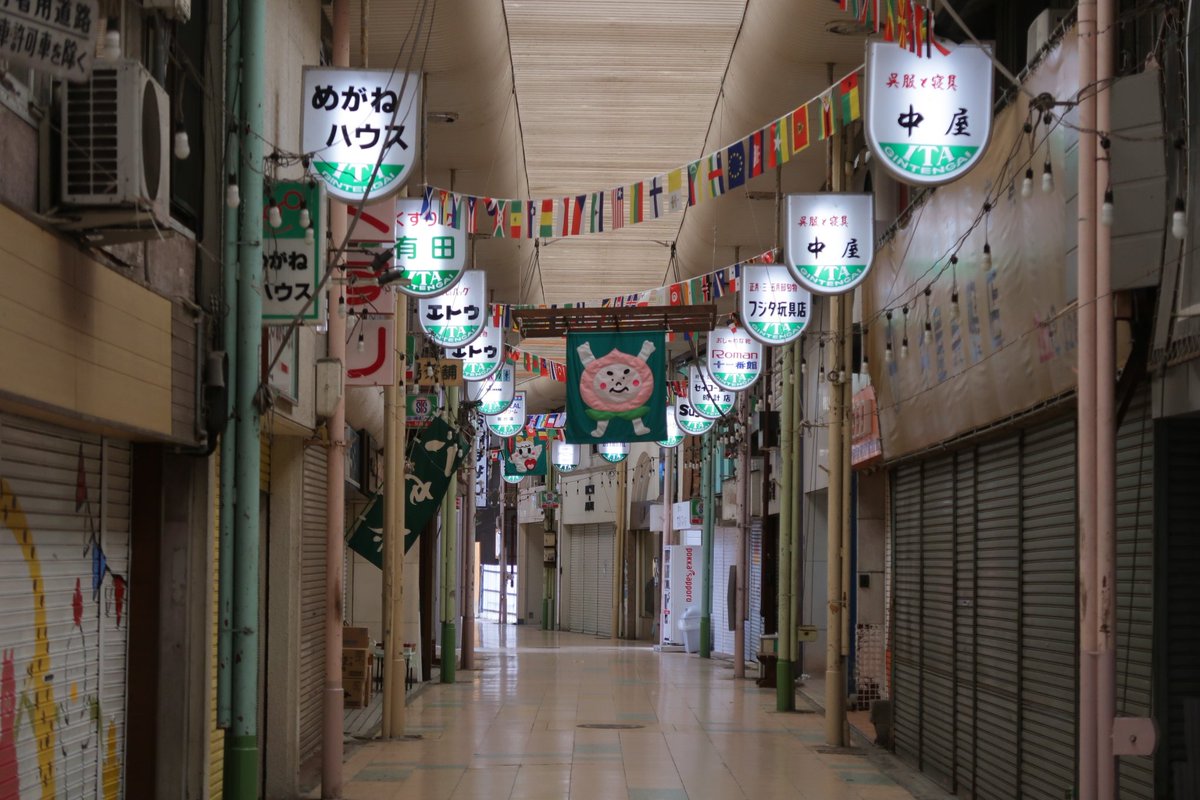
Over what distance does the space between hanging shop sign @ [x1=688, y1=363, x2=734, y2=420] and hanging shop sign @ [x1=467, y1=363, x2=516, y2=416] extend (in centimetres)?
322

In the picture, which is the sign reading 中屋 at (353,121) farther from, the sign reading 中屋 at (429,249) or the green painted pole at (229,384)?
the sign reading 中屋 at (429,249)

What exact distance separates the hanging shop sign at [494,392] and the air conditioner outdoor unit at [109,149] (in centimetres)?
1848

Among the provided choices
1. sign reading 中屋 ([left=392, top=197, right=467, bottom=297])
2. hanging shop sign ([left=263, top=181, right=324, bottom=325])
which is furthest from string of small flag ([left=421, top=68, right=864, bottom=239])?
hanging shop sign ([left=263, top=181, right=324, bottom=325])

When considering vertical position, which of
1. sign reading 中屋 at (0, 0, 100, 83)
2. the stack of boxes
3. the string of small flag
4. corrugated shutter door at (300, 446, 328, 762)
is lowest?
the stack of boxes

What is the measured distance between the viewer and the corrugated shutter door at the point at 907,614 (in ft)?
45.4

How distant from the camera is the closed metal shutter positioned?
6.44m

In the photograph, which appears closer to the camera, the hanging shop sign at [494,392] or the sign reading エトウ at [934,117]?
the sign reading エトウ at [934,117]

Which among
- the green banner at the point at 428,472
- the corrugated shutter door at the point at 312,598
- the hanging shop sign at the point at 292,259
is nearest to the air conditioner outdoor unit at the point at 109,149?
the hanging shop sign at the point at 292,259

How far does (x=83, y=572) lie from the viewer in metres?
7.41

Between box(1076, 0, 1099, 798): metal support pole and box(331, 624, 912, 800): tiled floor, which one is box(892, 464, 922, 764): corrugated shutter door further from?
box(1076, 0, 1099, 798): metal support pole

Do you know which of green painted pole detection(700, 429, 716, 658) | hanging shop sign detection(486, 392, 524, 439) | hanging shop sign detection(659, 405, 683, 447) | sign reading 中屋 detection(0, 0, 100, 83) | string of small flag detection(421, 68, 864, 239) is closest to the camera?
sign reading 中屋 detection(0, 0, 100, 83)

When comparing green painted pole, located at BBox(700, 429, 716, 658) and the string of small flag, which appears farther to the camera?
green painted pole, located at BBox(700, 429, 716, 658)

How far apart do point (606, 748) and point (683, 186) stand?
562 centimetres

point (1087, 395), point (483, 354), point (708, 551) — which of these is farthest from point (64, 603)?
point (708, 551)
